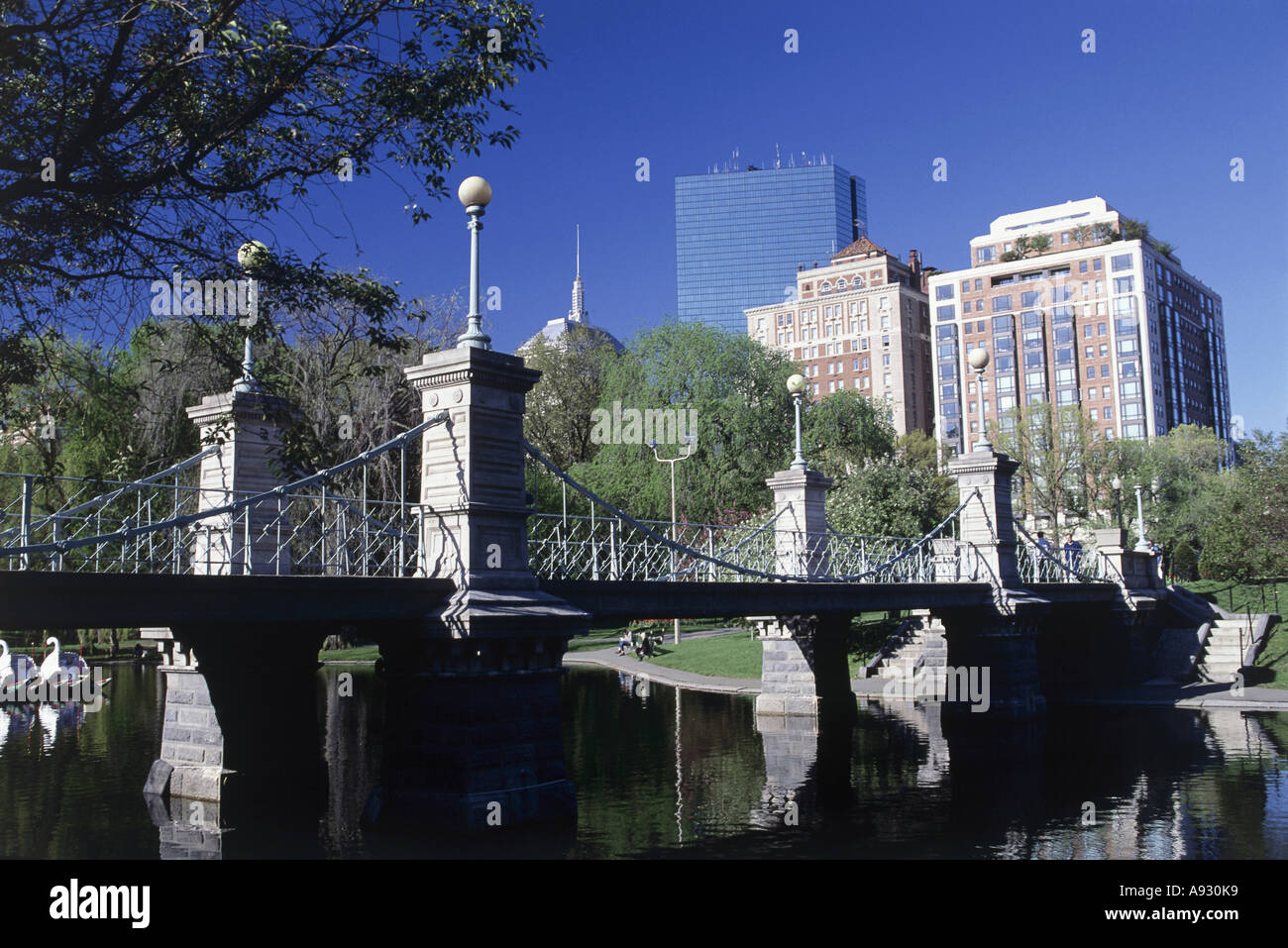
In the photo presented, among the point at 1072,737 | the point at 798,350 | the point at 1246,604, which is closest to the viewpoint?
the point at 1072,737

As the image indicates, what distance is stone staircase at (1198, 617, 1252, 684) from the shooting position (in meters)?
28.8

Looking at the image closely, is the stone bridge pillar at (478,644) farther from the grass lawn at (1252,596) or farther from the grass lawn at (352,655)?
the grass lawn at (352,655)

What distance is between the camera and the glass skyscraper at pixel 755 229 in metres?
166

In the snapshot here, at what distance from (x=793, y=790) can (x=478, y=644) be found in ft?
23.5

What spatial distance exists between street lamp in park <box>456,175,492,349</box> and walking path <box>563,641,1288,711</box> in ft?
67.7

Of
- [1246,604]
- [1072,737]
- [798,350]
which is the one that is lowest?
[1072,737]

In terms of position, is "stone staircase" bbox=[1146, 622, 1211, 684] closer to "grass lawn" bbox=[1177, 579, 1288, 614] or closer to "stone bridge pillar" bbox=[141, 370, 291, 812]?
"grass lawn" bbox=[1177, 579, 1288, 614]

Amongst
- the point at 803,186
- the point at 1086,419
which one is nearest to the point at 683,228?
the point at 803,186

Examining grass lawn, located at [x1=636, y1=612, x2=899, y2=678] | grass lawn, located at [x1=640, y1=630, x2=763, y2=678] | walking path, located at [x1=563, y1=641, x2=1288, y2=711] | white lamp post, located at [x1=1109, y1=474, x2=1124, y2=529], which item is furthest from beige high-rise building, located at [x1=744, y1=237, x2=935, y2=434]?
walking path, located at [x1=563, y1=641, x2=1288, y2=711]

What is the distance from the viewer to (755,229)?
168375 millimetres

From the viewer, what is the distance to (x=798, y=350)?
4139 inches

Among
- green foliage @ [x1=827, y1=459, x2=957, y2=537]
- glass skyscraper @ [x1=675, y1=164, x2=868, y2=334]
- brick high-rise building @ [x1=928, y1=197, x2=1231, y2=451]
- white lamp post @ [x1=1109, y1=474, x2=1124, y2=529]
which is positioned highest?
glass skyscraper @ [x1=675, y1=164, x2=868, y2=334]
